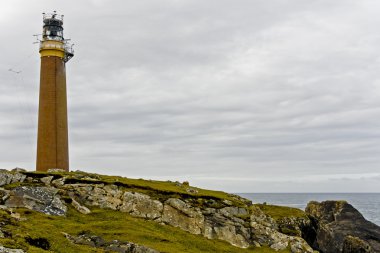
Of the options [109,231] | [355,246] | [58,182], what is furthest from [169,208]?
[355,246]

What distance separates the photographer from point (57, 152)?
64.5 m

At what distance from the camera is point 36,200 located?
45.8 m

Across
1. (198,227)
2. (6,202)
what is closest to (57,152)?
(6,202)

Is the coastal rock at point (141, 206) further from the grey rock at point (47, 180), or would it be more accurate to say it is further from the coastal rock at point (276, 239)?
the coastal rock at point (276, 239)

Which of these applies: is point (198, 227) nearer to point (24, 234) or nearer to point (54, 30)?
point (24, 234)

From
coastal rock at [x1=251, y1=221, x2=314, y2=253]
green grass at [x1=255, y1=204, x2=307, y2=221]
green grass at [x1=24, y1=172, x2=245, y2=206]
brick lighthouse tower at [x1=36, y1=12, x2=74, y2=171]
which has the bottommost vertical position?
coastal rock at [x1=251, y1=221, x2=314, y2=253]

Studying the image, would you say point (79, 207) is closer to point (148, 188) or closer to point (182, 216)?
point (148, 188)

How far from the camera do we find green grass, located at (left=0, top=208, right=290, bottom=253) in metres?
32.9

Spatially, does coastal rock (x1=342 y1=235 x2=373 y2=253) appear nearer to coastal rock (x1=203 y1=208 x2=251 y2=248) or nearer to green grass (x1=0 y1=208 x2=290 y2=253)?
green grass (x1=0 y1=208 x2=290 y2=253)

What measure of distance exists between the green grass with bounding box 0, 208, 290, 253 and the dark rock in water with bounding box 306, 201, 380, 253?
19.4m

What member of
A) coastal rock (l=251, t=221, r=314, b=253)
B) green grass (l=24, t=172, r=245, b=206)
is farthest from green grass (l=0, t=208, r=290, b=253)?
green grass (l=24, t=172, r=245, b=206)

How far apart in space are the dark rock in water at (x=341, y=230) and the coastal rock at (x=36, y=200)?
1450 inches

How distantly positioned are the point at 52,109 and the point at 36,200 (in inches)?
854

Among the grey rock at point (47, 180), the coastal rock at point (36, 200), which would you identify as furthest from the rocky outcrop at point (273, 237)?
the grey rock at point (47, 180)
